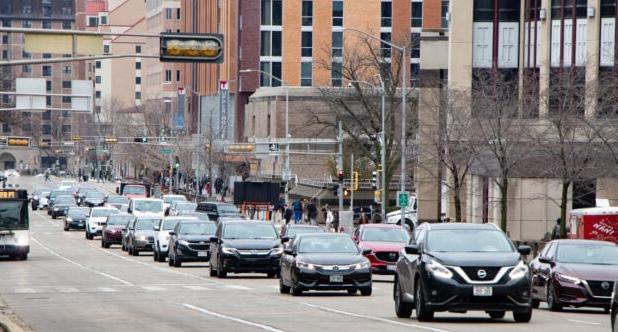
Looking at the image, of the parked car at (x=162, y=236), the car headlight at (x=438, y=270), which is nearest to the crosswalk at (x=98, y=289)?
the car headlight at (x=438, y=270)

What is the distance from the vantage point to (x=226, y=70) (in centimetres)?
13875

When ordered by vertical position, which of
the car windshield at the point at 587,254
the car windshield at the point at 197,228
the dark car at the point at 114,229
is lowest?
the dark car at the point at 114,229

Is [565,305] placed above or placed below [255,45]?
below

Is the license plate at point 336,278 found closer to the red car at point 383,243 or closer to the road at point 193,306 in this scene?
the road at point 193,306

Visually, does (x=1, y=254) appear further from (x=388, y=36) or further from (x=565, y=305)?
(x=388, y=36)

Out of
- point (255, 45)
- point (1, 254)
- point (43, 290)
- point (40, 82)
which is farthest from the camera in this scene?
point (255, 45)

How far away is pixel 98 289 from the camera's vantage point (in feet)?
116

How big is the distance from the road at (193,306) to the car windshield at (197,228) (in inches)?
62.5

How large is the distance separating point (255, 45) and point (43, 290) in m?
98.4

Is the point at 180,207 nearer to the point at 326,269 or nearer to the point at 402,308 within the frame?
the point at 326,269

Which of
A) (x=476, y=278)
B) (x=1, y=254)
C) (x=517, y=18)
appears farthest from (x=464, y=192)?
(x=476, y=278)

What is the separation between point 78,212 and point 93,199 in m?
12.3

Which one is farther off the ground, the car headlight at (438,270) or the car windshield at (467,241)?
the car windshield at (467,241)

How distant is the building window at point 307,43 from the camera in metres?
133
